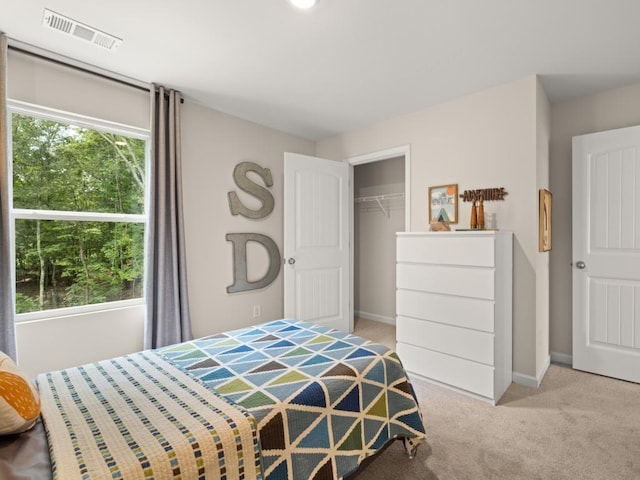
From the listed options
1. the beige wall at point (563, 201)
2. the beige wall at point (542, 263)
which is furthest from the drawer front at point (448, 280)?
the beige wall at point (563, 201)

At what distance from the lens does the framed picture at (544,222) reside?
2.65 m

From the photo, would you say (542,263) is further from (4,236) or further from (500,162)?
(4,236)

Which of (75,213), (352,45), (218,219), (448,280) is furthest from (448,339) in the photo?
(75,213)

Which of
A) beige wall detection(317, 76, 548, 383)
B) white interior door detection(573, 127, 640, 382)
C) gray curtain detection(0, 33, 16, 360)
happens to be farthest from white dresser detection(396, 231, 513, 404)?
gray curtain detection(0, 33, 16, 360)

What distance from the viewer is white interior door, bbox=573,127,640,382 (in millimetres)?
2676

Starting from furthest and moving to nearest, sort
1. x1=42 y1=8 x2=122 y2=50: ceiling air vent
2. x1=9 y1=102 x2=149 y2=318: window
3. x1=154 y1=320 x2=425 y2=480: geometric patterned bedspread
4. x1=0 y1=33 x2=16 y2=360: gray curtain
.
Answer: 1. x1=9 y1=102 x2=149 y2=318: window
2. x1=0 y1=33 x2=16 y2=360: gray curtain
3. x1=42 y1=8 x2=122 y2=50: ceiling air vent
4. x1=154 y1=320 x2=425 y2=480: geometric patterned bedspread

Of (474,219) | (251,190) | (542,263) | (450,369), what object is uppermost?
(251,190)

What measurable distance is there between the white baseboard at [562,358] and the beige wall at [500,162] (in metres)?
0.56

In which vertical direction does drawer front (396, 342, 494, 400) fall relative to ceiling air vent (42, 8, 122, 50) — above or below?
below

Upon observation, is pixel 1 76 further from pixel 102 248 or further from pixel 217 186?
pixel 217 186


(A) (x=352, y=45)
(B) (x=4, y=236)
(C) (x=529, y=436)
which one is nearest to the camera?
(C) (x=529, y=436)

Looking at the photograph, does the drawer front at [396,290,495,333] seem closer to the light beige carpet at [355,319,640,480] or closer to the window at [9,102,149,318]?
the light beige carpet at [355,319,640,480]

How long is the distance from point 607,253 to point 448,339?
1591 millimetres

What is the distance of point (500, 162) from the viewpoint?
277 centimetres
